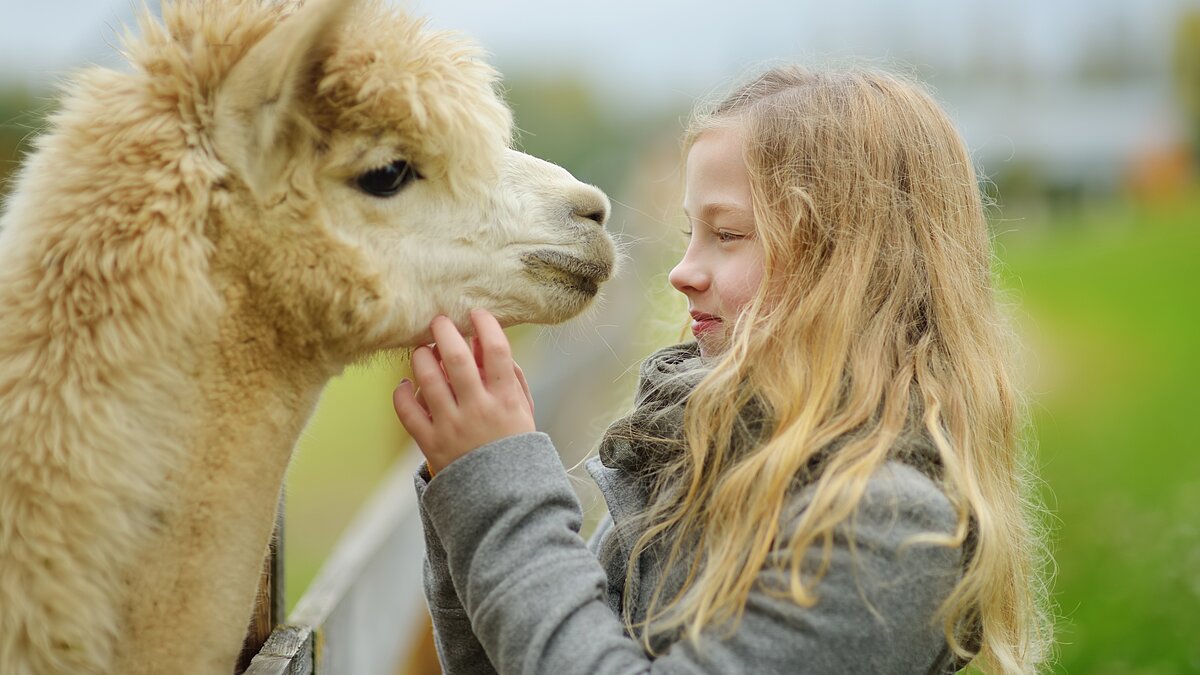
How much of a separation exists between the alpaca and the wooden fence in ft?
0.95

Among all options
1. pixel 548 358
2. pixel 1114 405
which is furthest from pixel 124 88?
pixel 1114 405

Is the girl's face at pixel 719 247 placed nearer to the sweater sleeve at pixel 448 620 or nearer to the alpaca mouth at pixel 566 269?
the alpaca mouth at pixel 566 269

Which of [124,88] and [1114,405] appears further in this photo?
[1114,405]

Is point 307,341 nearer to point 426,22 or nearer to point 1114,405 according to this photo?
point 426,22

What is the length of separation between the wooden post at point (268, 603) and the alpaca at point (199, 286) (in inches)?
10.9

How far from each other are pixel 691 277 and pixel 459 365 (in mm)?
475

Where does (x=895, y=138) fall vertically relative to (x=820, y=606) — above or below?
above

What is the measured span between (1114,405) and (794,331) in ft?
31.1

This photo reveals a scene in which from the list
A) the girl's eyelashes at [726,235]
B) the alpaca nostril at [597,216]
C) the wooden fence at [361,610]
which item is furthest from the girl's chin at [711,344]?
the wooden fence at [361,610]

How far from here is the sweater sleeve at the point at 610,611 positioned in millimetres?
1525

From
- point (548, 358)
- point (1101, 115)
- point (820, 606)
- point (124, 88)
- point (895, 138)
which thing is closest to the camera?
point (820, 606)

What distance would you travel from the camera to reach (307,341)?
1.72 m

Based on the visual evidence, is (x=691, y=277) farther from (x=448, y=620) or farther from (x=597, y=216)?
(x=448, y=620)

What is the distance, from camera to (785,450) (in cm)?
166
